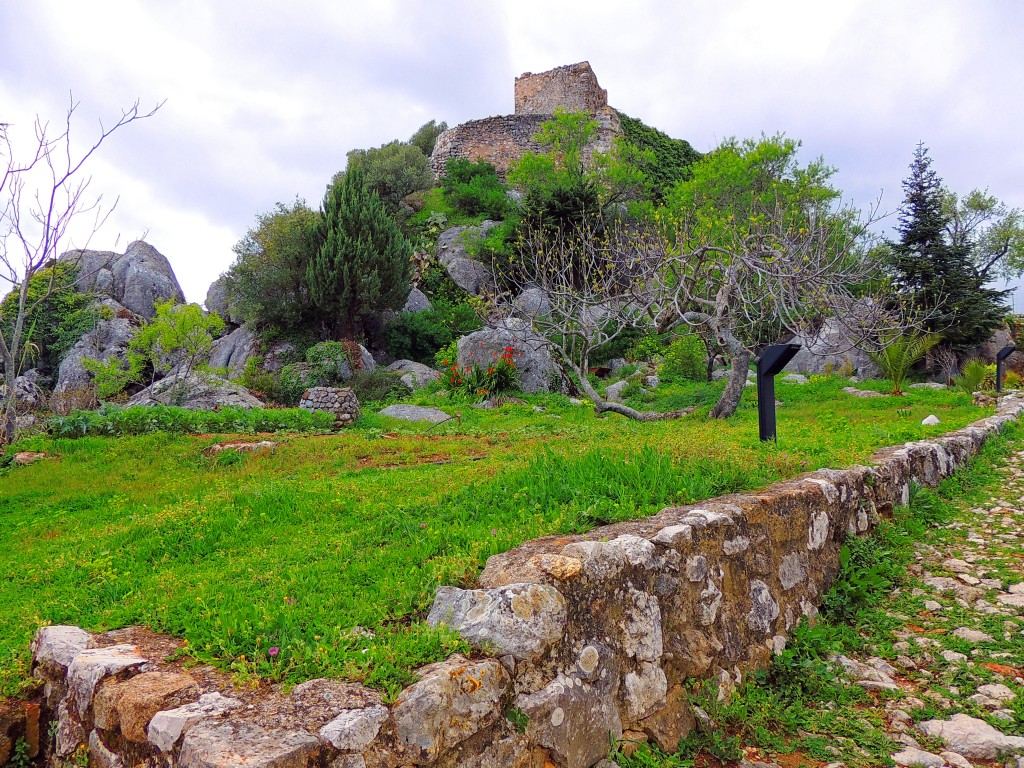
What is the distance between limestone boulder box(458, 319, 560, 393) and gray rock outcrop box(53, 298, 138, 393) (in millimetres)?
11973

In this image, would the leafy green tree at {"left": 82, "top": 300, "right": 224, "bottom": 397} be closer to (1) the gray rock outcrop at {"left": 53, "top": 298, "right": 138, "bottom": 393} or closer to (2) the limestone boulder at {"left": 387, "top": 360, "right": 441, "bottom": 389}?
(1) the gray rock outcrop at {"left": 53, "top": 298, "right": 138, "bottom": 393}

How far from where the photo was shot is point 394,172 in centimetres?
2991

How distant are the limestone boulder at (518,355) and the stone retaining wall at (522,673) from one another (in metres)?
12.8

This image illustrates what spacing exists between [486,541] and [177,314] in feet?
60.6

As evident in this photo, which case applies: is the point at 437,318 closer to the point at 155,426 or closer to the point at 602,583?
the point at 155,426

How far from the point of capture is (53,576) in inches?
148

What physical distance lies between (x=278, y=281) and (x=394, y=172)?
11.8 meters

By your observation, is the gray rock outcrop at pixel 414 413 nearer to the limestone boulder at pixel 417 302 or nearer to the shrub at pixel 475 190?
the limestone boulder at pixel 417 302

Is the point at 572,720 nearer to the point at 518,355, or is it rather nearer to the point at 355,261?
the point at 518,355

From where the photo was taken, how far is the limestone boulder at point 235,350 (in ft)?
67.4

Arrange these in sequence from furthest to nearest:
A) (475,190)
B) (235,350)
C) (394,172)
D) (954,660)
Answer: (394,172) → (475,190) → (235,350) → (954,660)

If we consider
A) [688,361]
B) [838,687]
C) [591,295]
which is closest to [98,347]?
[591,295]

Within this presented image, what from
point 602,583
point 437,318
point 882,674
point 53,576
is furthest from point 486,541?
point 437,318

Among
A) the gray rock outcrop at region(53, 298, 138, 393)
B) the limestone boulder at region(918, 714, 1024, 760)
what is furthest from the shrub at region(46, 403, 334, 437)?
the gray rock outcrop at region(53, 298, 138, 393)
